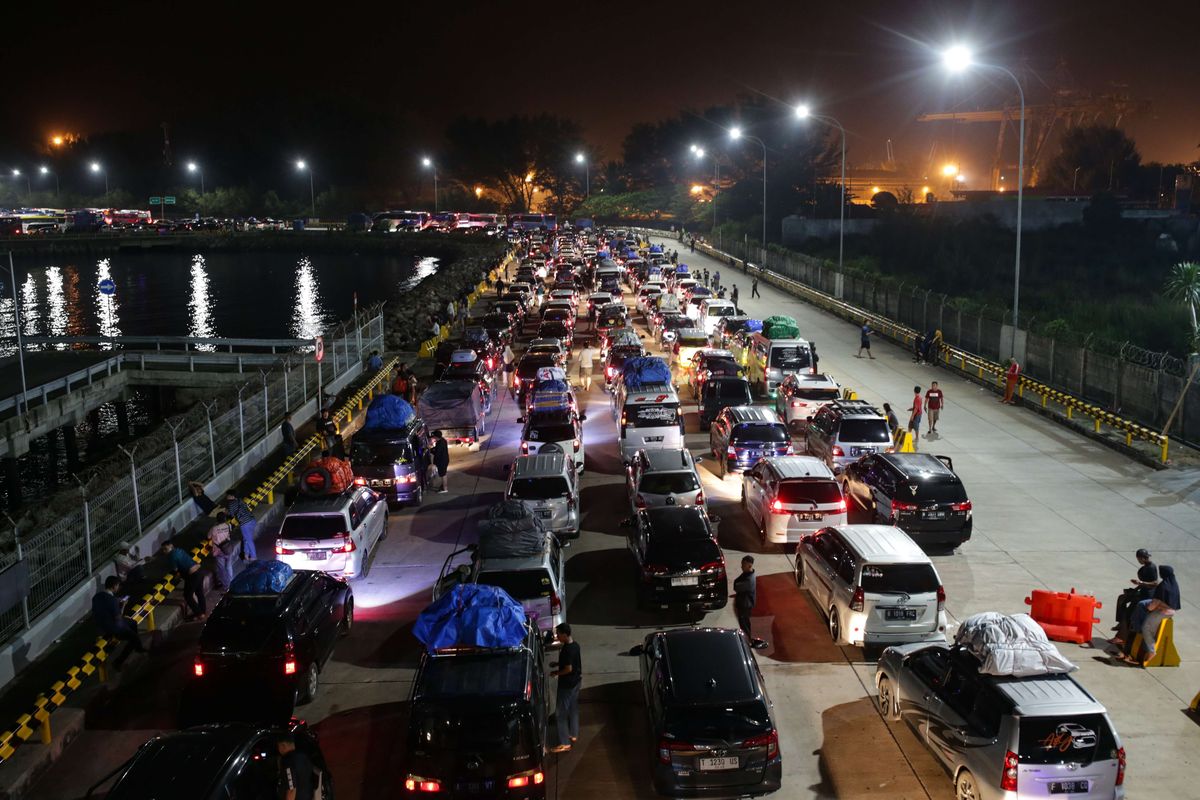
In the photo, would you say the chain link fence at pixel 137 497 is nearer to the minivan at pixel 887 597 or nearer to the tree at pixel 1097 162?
the minivan at pixel 887 597

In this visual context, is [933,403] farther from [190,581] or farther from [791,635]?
[190,581]

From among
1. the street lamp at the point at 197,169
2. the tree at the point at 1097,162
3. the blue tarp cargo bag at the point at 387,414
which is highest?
the street lamp at the point at 197,169

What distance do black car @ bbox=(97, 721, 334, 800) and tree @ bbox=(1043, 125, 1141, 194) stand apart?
11843 cm

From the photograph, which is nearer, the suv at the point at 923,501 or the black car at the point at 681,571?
the black car at the point at 681,571

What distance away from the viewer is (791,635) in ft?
51.0

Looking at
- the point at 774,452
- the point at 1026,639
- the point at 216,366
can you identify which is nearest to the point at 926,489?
the point at 774,452

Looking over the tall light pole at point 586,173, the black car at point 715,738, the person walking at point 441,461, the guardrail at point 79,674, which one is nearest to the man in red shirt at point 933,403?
the person walking at point 441,461

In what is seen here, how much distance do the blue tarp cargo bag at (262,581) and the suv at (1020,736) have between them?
8.22m

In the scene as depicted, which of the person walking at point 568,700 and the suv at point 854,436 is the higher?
the suv at point 854,436

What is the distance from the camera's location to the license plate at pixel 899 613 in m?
14.4

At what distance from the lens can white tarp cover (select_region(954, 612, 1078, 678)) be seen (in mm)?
10789

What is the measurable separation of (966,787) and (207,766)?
723 cm

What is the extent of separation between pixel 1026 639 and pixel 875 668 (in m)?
3.63

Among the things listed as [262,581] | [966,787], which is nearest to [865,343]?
[262,581]
